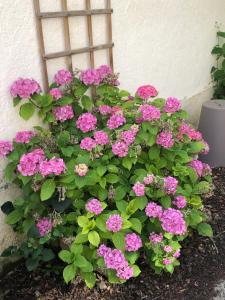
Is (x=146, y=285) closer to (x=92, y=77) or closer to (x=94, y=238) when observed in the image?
(x=94, y=238)

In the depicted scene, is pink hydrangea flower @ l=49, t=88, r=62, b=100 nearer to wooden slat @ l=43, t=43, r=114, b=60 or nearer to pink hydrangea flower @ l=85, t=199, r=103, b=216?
wooden slat @ l=43, t=43, r=114, b=60

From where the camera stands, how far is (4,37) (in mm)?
2160

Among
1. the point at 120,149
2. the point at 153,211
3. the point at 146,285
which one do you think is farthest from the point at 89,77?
the point at 146,285

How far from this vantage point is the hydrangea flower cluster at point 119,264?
77.4 inches

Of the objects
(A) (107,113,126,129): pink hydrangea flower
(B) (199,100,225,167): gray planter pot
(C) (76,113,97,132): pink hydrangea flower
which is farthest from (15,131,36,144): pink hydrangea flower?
(B) (199,100,225,167): gray planter pot

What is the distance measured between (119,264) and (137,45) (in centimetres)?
203

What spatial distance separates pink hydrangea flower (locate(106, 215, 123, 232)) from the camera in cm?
196

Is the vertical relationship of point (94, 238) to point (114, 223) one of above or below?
below

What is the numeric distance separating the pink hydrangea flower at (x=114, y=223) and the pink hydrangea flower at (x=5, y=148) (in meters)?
0.71

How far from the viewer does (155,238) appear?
2160 millimetres

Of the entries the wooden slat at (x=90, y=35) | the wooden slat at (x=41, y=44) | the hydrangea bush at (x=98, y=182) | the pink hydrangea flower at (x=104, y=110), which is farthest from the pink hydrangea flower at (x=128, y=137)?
the wooden slat at (x=90, y=35)

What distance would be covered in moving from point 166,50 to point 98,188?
2078mm

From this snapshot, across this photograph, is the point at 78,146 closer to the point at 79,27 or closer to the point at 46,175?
the point at 46,175

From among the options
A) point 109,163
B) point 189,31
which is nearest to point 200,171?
point 109,163
